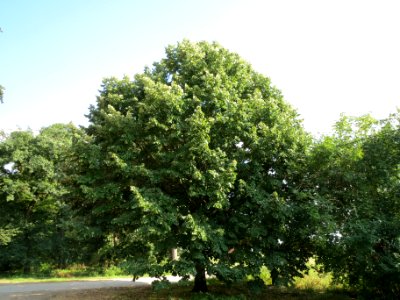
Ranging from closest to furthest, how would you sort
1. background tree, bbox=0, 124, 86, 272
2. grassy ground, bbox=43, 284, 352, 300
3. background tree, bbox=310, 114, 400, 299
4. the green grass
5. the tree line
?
background tree, bbox=310, 114, 400, 299 → the tree line → grassy ground, bbox=43, 284, 352, 300 → the green grass → background tree, bbox=0, 124, 86, 272

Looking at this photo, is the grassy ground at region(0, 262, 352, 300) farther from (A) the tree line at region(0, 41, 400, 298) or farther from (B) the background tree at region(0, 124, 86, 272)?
(B) the background tree at region(0, 124, 86, 272)

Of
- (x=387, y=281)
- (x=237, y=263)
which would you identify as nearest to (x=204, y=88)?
(x=237, y=263)

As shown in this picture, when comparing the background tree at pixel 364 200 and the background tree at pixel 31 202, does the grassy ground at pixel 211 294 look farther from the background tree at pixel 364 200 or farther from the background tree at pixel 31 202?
the background tree at pixel 31 202

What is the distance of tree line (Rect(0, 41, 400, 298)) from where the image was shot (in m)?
12.8

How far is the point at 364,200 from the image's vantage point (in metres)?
13.2

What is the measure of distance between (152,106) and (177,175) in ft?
9.55

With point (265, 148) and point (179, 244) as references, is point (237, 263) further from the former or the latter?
point (265, 148)

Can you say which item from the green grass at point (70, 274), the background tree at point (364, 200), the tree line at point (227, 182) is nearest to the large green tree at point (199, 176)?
the tree line at point (227, 182)

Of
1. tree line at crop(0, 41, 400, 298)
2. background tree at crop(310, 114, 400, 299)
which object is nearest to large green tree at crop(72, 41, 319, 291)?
tree line at crop(0, 41, 400, 298)

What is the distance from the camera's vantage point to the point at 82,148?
14711 millimetres

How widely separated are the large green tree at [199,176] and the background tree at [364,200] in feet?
3.63

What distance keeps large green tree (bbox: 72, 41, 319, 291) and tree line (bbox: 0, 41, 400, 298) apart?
0.06m

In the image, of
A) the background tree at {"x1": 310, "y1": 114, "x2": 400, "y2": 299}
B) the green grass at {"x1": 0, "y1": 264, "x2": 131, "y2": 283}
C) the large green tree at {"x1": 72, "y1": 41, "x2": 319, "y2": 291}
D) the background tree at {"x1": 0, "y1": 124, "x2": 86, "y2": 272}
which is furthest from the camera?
the background tree at {"x1": 0, "y1": 124, "x2": 86, "y2": 272}

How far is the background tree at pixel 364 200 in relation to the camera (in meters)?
12.1
